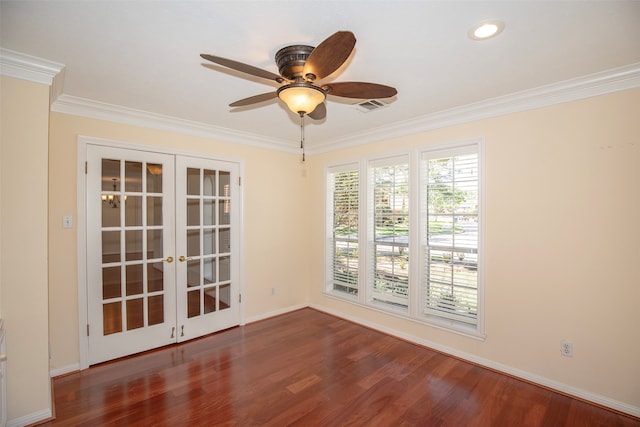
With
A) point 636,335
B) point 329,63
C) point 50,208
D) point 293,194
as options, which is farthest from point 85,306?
point 636,335

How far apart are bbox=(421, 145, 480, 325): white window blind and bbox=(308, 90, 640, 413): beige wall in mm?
158

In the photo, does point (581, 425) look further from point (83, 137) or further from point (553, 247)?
point (83, 137)

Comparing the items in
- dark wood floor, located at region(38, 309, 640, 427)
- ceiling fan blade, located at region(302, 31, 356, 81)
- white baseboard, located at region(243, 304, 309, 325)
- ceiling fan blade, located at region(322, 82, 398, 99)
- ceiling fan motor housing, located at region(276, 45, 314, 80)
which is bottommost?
dark wood floor, located at region(38, 309, 640, 427)

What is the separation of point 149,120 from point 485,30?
10.5ft

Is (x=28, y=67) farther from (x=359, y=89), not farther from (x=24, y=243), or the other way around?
(x=359, y=89)

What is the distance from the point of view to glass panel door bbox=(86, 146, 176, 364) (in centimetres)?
296

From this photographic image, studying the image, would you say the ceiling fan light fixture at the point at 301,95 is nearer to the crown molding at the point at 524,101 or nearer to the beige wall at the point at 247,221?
the crown molding at the point at 524,101

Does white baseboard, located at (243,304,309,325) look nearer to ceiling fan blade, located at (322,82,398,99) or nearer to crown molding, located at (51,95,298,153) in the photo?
crown molding, located at (51,95,298,153)

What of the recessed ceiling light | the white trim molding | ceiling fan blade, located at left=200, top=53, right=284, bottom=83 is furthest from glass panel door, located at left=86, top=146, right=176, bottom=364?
the recessed ceiling light

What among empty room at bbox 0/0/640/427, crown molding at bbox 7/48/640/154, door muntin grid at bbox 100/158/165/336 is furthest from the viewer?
door muntin grid at bbox 100/158/165/336

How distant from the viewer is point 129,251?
123 inches

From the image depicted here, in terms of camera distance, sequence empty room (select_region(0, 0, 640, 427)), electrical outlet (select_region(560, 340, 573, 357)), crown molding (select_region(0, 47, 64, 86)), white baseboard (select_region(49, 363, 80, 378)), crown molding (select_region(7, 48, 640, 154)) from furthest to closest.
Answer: white baseboard (select_region(49, 363, 80, 378))
electrical outlet (select_region(560, 340, 573, 357))
crown molding (select_region(7, 48, 640, 154))
crown molding (select_region(0, 47, 64, 86))
empty room (select_region(0, 0, 640, 427))

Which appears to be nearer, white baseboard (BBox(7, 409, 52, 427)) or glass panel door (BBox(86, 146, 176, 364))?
white baseboard (BBox(7, 409, 52, 427))

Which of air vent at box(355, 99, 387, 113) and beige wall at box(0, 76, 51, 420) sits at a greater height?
air vent at box(355, 99, 387, 113)
